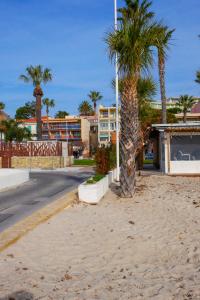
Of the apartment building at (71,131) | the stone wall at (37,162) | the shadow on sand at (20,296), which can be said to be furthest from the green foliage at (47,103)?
the shadow on sand at (20,296)

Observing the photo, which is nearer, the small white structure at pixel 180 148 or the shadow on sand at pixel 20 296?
the shadow on sand at pixel 20 296

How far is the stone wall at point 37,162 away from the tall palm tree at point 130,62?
87.1 ft

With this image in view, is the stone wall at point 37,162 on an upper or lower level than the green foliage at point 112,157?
lower

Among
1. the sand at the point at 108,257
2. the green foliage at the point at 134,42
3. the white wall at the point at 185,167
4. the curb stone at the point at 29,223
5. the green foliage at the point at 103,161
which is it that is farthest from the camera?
the white wall at the point at 185,167

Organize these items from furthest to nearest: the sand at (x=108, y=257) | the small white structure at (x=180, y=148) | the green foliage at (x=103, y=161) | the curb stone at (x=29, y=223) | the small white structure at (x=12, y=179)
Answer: the small white structure at (x=180, y=148)
the green foliage at (x=103, y=161)
the small white structure at (x=12, y=179)
the curb stone at (x=29, y=223)
the sand at (x=108, y=257)

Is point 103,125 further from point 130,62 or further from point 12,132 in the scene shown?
point 130,62

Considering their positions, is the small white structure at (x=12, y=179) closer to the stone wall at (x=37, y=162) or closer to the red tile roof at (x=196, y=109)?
the stone wall at (x=37, y=162)

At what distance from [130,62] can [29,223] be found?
7509mm

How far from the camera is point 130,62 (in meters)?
16.2

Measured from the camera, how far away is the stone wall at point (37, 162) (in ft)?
141

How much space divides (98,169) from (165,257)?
15314 mm

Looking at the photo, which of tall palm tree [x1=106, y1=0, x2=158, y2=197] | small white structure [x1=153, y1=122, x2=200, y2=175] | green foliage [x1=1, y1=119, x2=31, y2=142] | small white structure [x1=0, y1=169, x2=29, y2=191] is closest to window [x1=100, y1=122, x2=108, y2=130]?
green foliage [x1=1, y1=119, x2=31, y2=142]

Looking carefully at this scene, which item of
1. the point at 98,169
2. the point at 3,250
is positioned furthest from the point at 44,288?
the point at 98,169

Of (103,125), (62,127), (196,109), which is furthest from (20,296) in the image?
(62,127)
